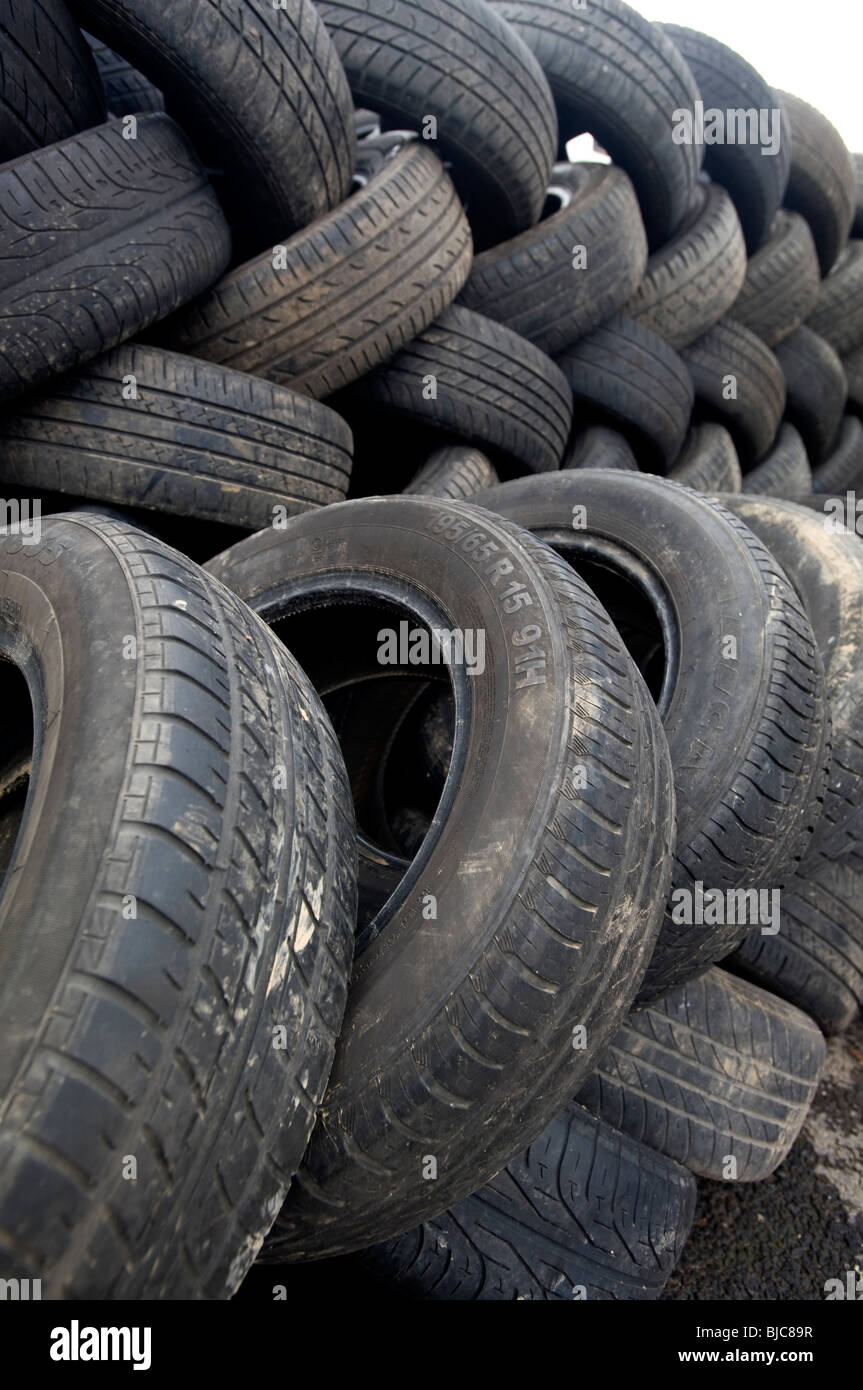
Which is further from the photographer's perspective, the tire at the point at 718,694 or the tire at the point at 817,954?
the tire at the point at 817,954

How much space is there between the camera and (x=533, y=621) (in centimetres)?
135

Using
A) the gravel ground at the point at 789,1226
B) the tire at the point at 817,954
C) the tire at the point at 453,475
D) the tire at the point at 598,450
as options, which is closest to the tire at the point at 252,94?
the tire at the point at 453,475

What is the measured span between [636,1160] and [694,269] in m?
2.72

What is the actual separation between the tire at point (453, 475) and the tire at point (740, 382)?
1.24 meters

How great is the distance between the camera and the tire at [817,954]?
2008 millimetres

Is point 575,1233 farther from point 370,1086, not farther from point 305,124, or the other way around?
point 305,124

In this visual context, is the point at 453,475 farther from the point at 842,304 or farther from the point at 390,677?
the point at 842,304

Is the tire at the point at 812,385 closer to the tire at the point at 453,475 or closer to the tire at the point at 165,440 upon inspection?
the tire at the point at 453,475

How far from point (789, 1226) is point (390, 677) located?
1.20 metres

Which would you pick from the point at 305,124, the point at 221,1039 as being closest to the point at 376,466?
the point at 305,124

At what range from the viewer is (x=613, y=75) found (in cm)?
270

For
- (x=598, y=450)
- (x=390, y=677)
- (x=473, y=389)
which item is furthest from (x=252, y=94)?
(x=598, y=450)

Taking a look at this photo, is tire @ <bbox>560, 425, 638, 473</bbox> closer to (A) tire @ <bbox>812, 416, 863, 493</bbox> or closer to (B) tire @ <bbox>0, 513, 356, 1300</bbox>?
(A) tire @ <bbox>812, 416, 863, 493</bbox>

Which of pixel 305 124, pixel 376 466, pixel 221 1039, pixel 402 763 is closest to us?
pixel 221 1039
